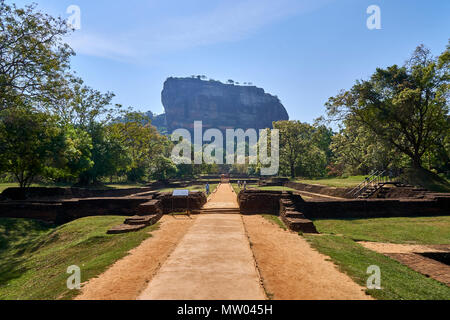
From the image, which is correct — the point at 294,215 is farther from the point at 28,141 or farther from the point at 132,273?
the point at 28,141

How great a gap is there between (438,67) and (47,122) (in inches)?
1128

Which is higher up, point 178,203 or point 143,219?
point 178,203

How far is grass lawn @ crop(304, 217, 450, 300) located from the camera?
4598 mm

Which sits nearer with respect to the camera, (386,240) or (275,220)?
(386,240)

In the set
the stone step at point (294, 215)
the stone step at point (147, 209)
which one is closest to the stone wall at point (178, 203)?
the stone step at point (147, 209)

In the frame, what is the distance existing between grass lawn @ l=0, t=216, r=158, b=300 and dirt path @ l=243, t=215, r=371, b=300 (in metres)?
3.36

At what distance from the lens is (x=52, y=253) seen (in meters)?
8.83

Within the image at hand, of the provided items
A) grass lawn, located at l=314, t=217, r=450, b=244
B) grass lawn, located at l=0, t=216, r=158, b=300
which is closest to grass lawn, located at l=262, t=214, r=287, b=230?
grass lawn, located at l=314, t=217, r=450, b=244

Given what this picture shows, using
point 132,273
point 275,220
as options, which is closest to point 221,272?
point 132,273

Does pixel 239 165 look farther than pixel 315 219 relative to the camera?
Yes

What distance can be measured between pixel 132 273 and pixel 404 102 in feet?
72.2

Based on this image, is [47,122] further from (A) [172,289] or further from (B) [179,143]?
(B) [179,143]
